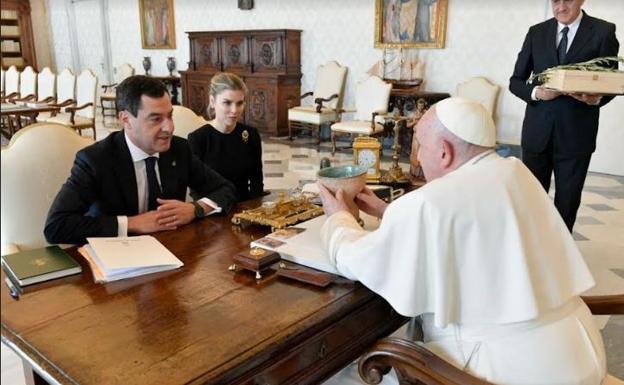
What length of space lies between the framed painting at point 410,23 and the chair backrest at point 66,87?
15.1 ft

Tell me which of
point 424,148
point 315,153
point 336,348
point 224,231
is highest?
point 424,148

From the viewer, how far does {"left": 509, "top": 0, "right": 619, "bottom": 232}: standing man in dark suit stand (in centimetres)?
293

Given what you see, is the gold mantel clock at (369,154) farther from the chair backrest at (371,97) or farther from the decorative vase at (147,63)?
the decorative vase at (147,63)

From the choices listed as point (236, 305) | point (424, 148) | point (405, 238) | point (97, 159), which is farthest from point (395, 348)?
point (97, 159)

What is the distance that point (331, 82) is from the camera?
7.86 m

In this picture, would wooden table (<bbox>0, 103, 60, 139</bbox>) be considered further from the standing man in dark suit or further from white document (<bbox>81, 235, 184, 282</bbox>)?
the standing man in dark suit

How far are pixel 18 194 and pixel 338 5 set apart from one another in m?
6.74

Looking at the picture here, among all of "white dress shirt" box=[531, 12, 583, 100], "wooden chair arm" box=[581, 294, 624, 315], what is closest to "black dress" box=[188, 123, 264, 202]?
"white dress shirt" box=[531, 12, 583, 100]

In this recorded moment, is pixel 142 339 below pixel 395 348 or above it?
above

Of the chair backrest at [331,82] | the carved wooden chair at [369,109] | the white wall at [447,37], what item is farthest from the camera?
the chair backrest at [331,82]

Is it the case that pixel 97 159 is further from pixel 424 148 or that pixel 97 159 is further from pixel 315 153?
pixel 315 153

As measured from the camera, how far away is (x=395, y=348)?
1.28 m

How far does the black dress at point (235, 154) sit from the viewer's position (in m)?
2.83

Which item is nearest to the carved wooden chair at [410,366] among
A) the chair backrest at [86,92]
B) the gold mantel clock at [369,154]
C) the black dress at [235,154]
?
the gold mantel clock at [369,154]
